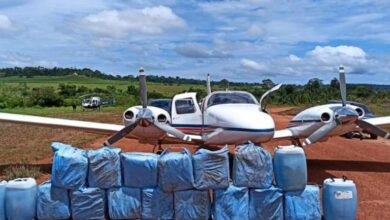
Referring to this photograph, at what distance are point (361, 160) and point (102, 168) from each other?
36.0ft

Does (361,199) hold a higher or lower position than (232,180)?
lower

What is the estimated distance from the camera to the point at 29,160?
16.1 metres

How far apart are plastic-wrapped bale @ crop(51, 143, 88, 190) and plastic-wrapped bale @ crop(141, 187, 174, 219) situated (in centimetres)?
100

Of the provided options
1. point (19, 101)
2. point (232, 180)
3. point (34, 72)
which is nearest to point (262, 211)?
point (232, 180)

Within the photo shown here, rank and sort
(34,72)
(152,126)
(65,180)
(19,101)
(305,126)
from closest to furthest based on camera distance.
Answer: (65,180)
(152,126)
(305,126)
(19,101)
(34,72)

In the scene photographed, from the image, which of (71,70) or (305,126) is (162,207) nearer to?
(305,126)

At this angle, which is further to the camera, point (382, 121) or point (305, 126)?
point (382, 121)

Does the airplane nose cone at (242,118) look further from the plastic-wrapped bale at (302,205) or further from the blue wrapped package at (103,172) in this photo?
the blue wrapped package at (103,172)

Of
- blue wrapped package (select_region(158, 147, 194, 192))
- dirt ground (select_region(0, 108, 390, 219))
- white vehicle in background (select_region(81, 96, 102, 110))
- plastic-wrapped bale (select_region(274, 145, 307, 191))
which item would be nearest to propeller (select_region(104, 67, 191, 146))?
dirt ground (select_region(0, 108, 390, 219))

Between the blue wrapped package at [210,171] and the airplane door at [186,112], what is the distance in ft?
24.3

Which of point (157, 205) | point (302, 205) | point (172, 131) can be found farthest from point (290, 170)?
point (172, 131)

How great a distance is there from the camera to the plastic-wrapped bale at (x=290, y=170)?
25.0ft

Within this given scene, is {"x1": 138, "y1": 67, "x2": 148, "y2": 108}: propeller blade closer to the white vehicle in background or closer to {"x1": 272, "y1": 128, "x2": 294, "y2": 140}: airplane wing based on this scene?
{"x1": 272, "y1": 128, "x2": 294, "y2": 140}: airplane wing

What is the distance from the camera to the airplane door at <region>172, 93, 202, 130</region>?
1534 centimetres
